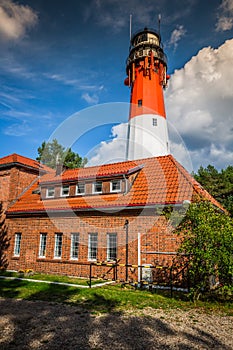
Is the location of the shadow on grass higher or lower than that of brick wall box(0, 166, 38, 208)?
lower

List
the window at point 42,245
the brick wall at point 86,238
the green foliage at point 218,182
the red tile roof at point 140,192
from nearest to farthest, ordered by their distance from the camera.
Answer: the brick wall at point 86,238
the red tile roof at point 140,192
the window at point 42,245
the green foliage at point 218,182

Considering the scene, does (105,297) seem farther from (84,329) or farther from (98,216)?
(98,216)

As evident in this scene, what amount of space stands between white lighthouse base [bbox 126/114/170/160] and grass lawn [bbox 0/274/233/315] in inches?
563

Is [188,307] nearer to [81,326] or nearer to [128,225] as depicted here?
[81,326]

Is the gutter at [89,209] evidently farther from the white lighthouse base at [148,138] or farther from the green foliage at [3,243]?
the white lighthouse base at [148,138]

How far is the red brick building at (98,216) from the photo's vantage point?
42.7 ft

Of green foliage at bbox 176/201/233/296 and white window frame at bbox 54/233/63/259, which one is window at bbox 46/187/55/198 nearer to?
white window frame at bbox 54/233/63/259

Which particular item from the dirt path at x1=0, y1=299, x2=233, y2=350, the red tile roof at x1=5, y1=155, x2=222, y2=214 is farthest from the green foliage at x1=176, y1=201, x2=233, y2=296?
the red tile roof at x1=5, y1=155, x2=222, y2=214

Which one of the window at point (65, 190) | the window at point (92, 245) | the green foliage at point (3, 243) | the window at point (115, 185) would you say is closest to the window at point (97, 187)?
the window at point (115, 185)

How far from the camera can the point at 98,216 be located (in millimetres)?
14797

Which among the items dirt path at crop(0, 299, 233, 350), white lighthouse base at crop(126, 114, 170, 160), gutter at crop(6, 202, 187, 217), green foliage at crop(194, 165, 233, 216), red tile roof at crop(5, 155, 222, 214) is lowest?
dirt path at crop(0, 299, 233, 350)

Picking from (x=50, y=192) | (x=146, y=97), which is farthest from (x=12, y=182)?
(x=146, y=97)

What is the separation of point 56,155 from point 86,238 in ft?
75.6

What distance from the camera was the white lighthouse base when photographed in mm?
23875
